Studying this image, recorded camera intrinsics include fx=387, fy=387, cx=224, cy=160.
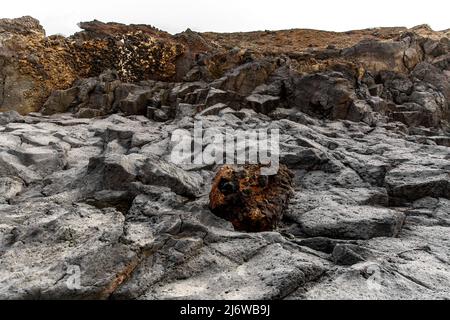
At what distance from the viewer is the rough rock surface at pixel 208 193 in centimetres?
873

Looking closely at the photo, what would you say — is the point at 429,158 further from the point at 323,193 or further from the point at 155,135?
the point at 155,135

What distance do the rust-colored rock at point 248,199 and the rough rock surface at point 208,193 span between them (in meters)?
0.35

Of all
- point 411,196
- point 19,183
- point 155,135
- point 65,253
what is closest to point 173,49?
point 155,135

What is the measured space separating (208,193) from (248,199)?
→ 102 inches

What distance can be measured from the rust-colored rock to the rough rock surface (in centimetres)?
35

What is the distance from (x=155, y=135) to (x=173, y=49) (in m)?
17.4

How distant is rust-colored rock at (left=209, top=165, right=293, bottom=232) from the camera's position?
38.6 feet

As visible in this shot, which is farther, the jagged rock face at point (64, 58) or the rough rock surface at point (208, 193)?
the jagged rock face at point (64, 58)

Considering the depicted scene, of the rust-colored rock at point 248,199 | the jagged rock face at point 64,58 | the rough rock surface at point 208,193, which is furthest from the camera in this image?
the jagged rock face at point 64,58

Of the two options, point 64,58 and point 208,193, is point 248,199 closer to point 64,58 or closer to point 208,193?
point 208,193

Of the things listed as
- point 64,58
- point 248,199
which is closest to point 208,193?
point 248,199

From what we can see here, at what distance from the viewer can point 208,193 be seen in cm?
1434

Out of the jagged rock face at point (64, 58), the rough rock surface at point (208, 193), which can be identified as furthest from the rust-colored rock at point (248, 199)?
the jagged rock face at point (64, 58)

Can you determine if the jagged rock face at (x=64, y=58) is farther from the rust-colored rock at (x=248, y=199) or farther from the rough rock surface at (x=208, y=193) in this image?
the rust-colored rock at (x=248, y=199)
